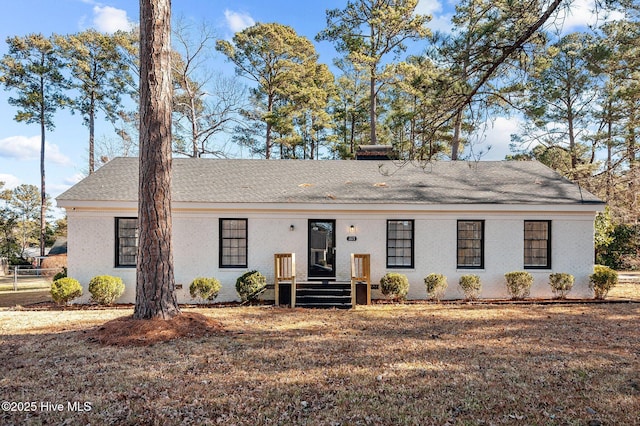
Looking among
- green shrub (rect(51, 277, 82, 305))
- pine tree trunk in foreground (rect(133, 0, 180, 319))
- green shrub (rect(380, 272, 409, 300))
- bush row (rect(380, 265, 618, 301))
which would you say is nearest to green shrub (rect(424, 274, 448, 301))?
bush row (rect(380, 265, 618, 301))

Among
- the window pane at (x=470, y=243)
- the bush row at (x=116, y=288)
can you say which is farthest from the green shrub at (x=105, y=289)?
the window pane at (x=470, y=243)

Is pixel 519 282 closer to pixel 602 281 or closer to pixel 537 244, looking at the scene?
pixel 537 244

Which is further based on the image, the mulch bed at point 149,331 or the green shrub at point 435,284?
the green shrub at point 435,284

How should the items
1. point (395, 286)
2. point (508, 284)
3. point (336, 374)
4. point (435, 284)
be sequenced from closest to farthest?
1. point (336, 374)
2. point (395, 286)
3. point (435, 284)
4. point (508, 284)

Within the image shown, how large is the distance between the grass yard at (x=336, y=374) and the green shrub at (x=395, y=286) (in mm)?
2604

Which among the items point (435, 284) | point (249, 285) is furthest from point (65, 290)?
point (435, 284)

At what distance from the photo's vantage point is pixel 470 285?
10773mm

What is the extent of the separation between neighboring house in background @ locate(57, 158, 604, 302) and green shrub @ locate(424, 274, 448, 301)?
38cm

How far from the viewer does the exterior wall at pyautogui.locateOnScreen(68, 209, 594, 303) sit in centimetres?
1100

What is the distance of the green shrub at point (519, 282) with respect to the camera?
1078cm

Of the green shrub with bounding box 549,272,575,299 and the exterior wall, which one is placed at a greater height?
the exterior wall

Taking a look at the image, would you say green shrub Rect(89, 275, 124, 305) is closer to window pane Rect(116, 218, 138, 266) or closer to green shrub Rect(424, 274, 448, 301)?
window pane Rect(116, 218, 138, 266)

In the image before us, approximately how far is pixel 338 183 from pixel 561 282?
7.64m

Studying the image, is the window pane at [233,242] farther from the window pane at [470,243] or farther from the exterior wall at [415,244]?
the window pane at [470,243]
